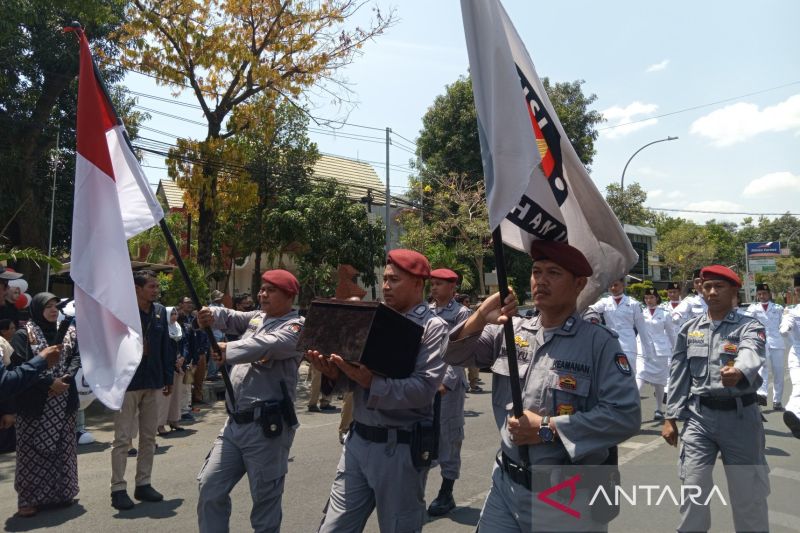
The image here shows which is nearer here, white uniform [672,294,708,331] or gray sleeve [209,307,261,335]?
gray sleeve [209,307,261,335]

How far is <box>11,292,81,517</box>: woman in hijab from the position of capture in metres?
5.81

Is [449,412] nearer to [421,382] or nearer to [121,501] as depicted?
[421,382]

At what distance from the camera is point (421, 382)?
3559 mm

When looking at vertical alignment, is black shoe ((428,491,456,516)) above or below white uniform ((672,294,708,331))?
below

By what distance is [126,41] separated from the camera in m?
15.1

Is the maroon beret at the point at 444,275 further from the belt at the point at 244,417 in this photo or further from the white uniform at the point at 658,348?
the white uniform at the point at 658,348

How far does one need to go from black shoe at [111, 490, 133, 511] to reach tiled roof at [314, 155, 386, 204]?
1201 inches

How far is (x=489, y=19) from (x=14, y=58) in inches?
726

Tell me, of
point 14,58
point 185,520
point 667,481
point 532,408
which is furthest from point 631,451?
point 14,58

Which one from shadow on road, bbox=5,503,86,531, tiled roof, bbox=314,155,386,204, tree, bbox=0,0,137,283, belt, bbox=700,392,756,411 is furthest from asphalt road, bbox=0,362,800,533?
tiled roof, bbox=314,155,386,204

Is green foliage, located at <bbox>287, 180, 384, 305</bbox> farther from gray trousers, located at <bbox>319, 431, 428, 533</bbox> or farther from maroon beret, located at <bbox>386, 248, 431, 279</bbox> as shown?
gray trousers, located at <bbox>319, 431, 428, 533</bbox>

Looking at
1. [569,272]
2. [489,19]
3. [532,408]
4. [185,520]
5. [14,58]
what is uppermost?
[14,58]

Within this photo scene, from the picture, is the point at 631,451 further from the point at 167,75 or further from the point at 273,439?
the point at 167,75

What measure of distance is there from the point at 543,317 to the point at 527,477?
0.74 meters
